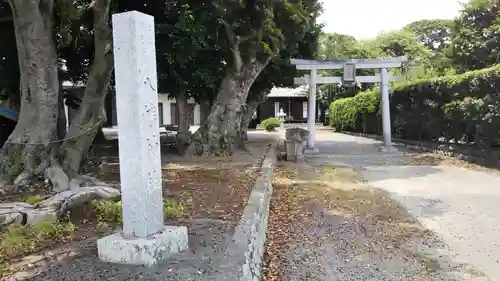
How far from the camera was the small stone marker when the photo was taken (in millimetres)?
3887

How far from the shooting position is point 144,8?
495 inches

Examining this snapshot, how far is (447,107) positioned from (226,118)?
656 centimetres

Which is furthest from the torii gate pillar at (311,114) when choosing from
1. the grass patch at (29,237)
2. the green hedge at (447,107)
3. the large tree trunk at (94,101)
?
the grass patch at (29,237)

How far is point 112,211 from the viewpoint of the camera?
18.3ft

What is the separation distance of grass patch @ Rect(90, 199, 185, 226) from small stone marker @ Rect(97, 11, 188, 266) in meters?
1.41

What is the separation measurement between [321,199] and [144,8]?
7.34 metres

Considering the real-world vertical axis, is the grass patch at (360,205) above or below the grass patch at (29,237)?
below

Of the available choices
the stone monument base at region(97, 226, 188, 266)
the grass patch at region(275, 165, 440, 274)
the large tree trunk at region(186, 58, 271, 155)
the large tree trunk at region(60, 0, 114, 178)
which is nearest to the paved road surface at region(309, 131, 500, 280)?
the grass patch at region(275, 165, 440, 274)

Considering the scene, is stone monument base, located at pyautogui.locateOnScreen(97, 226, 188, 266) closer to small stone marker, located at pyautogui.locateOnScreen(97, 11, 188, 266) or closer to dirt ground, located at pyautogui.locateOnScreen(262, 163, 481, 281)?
small stone marker, located at pyautogui.locateOnScreen(97, 11, 188, 266)

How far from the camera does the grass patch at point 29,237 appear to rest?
14.2ft

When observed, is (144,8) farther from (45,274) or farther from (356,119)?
(356,119)

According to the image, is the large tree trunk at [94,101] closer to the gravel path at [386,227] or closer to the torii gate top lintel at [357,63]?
the gravel path at [386,227]

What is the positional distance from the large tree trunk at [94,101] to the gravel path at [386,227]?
3.76 metres

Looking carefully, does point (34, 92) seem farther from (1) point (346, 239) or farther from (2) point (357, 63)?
(2) point (357, 63)
